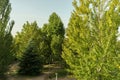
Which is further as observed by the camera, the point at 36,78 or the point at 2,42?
the point at 36,78

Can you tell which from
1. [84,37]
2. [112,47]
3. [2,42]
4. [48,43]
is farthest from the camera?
[48,43]

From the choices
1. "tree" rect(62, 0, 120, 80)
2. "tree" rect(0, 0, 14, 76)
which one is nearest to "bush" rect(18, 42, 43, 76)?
"tree" rect(0, 0, 14, 76)

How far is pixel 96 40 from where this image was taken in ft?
38.1

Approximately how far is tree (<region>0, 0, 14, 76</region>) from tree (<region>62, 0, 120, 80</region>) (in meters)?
13.8

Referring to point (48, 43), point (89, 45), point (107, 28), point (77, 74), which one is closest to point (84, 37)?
point (89, 45)

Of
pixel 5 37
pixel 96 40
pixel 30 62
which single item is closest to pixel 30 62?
pixel 30 62

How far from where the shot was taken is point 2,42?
25.1 m

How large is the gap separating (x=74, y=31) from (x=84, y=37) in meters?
0.78

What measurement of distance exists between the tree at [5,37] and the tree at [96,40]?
13.8 metres

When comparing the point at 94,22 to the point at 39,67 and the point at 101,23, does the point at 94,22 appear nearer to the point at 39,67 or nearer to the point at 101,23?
the point at 101,23

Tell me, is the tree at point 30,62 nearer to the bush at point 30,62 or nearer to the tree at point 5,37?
the bush at point 30,62

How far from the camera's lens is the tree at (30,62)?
2967cm

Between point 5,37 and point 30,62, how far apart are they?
533 centimetres

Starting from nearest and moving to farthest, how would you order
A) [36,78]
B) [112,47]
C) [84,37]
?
Answer: 1. [112,47]
2. [84,37]
3. [36,78]
